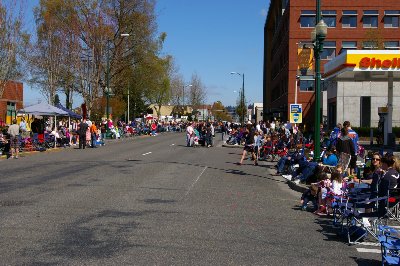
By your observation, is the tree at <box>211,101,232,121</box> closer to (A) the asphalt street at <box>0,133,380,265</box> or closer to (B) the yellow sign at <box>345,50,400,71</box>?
(B) the yellow sign at <box>345,50,400,71</box>

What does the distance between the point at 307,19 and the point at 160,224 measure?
56.0 metres

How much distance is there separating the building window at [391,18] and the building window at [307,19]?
8.77 meters

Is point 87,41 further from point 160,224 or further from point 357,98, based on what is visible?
point 160,224

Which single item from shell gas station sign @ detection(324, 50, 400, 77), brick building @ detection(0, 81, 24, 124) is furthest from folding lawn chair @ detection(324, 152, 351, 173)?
brick building @ detection(0, 81, 24, 124)

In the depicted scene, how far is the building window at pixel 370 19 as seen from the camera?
61362 mm

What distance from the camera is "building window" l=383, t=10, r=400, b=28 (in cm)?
6122

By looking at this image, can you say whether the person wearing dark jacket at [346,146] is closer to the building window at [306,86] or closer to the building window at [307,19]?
the building window at [306,86]

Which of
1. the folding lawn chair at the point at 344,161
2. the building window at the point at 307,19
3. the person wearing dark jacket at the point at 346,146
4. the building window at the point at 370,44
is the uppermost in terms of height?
the building window at the point at 307,19

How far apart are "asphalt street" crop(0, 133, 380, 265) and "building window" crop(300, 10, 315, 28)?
158 feet

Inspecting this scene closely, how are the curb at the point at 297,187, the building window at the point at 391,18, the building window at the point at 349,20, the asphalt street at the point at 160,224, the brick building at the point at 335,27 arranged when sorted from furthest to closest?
the building window at the point at 349,20
the building window at the point at 391,18
the brick building at the point at 335,27
the curb at the point at 297,187
the asphalt street at the point at 160,224

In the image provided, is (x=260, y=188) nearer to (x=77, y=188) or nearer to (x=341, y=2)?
(x=77, y=188)

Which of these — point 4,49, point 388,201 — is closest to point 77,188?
point 388,201

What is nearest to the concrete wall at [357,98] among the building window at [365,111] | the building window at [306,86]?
the building window at [365,111]

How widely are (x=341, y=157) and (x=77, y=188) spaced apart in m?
7.07
